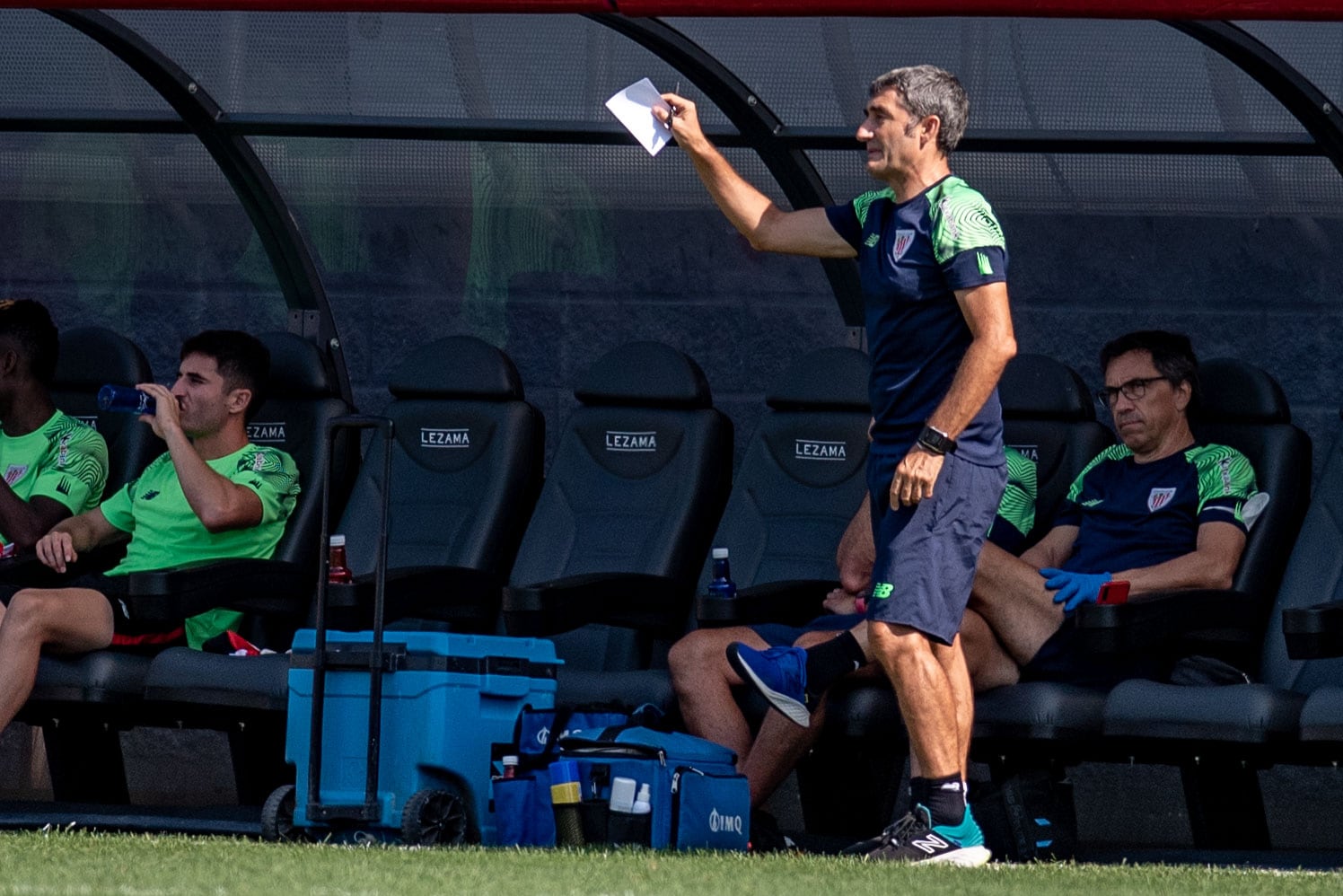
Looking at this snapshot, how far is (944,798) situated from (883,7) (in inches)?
62.0

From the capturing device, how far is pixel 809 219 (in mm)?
4816

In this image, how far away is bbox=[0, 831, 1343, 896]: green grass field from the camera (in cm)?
361

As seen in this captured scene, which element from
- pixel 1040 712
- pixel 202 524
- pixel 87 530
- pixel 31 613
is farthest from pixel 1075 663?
pixel 87 530

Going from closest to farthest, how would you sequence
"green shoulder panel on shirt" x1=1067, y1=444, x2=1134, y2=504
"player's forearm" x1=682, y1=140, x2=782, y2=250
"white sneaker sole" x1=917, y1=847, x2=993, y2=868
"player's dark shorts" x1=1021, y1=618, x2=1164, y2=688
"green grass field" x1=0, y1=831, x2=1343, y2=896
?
"green grass field" x1=0, y1=831, x2=1343, y2=896 → "white sneaker sole" x1=917, y1=847, x2=993, y2=868 → "player's forearm" x1=682, y1=140, x2=782, y2=250 → "player's dark shorts" x1=1021, y1=618, x2=1164, y2=688 → "green shoulder panel on shirt" x1=1067, y1=444, x2=1134, y2=504

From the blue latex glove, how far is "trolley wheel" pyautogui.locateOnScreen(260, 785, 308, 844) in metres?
1.73

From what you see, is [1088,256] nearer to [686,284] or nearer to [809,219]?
[686,284]

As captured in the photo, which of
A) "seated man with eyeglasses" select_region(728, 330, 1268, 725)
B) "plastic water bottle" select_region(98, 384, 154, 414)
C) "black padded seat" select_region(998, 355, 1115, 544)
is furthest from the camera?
"plastic water bottle" select_region(98, 384, 154, 414)

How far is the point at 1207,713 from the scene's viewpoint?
471 centimetres

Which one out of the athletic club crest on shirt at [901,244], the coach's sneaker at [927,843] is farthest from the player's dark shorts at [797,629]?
the athletic club crest on shirt at [901,244]

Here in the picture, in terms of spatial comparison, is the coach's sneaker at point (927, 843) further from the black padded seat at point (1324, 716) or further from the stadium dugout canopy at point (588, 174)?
the stadium dugout canopy at point (588, 174)

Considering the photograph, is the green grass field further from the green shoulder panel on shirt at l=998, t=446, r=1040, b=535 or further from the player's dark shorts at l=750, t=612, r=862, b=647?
the green shoulder panel on shirt at l=998, t=446, r=1040, b=535

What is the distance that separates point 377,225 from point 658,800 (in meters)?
2.76

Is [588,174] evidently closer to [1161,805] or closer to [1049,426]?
[1049,426]

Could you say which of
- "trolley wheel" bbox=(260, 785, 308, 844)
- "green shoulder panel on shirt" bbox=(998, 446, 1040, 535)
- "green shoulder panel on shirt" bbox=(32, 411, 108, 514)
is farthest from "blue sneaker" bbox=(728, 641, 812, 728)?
"green shoulder panel on shirt" bbox=(32, 411, 108, 514)
